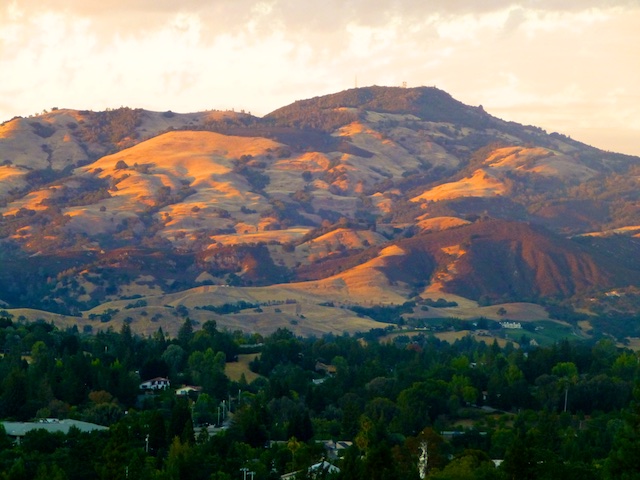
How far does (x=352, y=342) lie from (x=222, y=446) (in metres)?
80.1

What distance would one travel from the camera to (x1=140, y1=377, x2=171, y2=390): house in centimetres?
12619

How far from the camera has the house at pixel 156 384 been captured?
126 meters

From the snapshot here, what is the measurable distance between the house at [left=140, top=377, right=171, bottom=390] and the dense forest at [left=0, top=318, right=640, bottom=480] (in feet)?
5.25

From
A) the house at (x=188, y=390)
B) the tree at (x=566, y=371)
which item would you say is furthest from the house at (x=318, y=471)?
the tree at (x=566, y=371)

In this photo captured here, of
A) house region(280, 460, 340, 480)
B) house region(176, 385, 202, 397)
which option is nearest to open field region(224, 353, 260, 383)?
house region(176, 385, 202, 397)

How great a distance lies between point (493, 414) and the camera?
117m

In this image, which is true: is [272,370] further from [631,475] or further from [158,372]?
[631,475]

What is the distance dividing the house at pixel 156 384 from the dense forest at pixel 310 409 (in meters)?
1.60

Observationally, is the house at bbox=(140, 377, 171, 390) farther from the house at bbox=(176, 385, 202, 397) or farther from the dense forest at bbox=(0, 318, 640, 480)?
the dense forest at bbox=(0, 318, 640, 480)

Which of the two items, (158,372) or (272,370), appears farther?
(272,370)

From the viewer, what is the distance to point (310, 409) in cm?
11744

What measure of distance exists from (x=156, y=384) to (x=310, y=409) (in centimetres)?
1639

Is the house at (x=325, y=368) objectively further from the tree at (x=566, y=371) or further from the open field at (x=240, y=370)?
the tree at (x=566, y=371)

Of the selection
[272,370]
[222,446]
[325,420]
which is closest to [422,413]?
[325,420]
